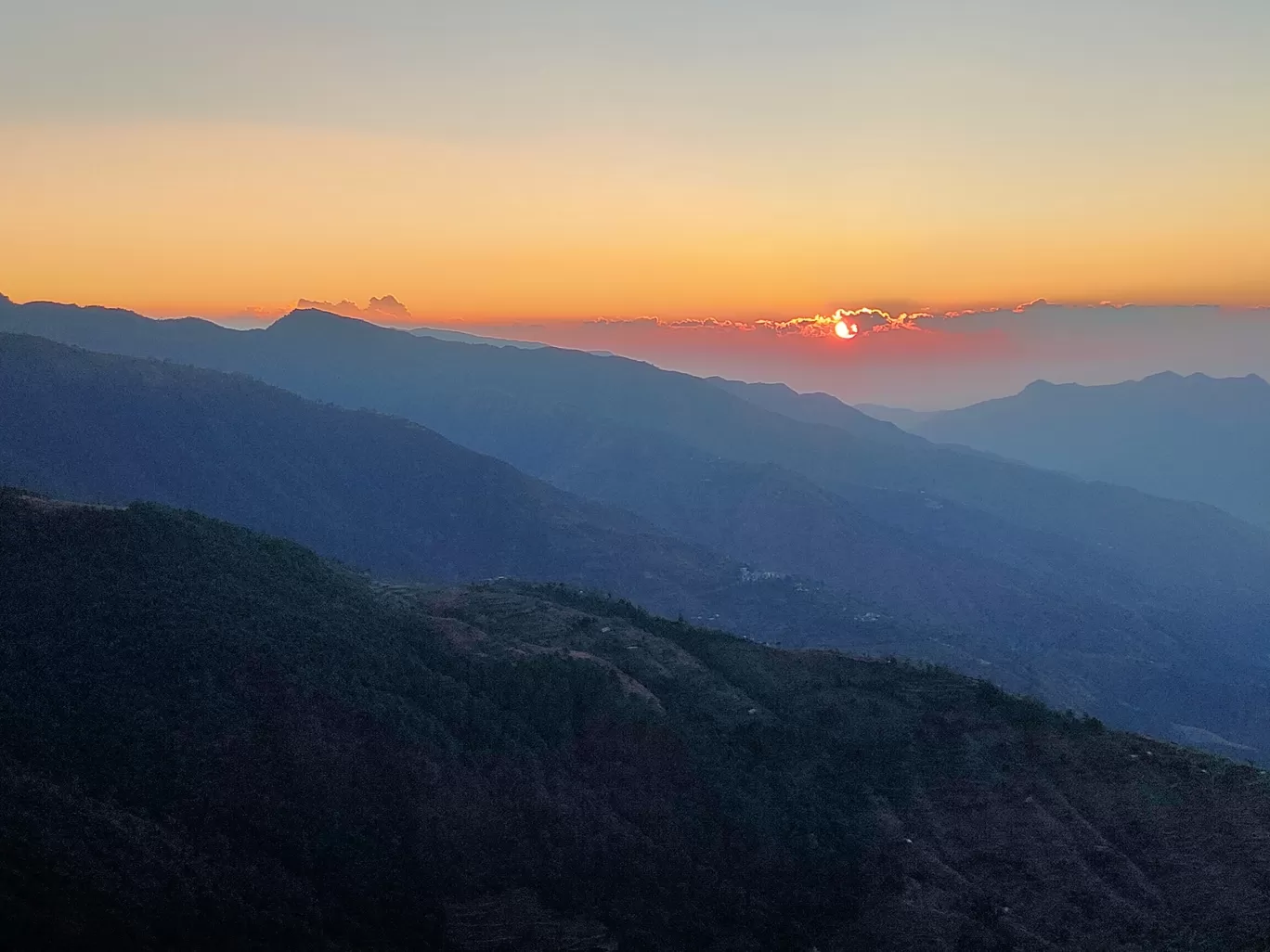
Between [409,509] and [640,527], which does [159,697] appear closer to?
[409,509]

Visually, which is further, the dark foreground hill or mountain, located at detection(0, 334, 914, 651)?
mountain, located at detection(0, 334, 914, 651)

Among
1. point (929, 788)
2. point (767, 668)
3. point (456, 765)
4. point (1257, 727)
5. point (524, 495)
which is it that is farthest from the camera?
point (524, 495)

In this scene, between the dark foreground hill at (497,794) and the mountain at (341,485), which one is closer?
the dark foreground hill at (497,794)

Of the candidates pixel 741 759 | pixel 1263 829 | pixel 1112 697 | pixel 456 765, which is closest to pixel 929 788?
pixel 741 759

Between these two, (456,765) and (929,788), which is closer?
(456,765)

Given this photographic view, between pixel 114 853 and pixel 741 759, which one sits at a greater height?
pixel 114 853
